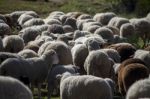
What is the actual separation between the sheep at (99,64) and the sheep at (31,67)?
128 centimetres

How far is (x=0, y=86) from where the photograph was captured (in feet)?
26.6

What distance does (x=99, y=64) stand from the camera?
14555mm

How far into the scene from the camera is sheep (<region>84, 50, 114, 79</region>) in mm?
14453

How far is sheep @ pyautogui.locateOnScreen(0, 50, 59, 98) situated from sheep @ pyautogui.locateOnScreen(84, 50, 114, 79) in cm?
128

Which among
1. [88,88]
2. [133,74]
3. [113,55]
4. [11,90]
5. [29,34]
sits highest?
[11,90]

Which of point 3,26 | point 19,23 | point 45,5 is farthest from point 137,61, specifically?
point 45,5

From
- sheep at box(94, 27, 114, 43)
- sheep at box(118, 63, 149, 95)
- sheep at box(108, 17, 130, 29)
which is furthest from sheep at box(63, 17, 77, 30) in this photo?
sheep at box(118, 63, 149, 95)

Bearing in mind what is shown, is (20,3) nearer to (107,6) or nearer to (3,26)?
(107,6)

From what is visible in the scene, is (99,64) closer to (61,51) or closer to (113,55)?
(113,55)

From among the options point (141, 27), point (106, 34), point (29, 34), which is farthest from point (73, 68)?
point (141, 27)

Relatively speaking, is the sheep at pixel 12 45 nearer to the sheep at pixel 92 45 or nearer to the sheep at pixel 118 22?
the sheep at pixel 92 45

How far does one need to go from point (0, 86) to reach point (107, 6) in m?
40.8

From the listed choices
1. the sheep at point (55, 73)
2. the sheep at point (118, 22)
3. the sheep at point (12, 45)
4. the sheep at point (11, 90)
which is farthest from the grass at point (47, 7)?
the sheep at point (11, 90)

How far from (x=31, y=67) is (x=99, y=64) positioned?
2287mm
